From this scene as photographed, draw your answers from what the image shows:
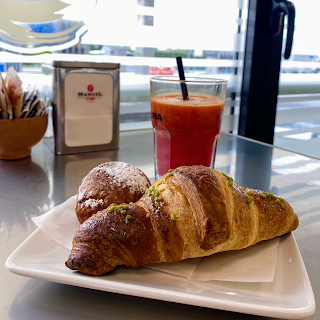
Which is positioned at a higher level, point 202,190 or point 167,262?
point 202,190

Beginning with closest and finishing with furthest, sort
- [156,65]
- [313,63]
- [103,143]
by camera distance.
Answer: [103,143]
[156,65]
[313,63]

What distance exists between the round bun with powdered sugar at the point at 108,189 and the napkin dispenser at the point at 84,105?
0.52 metres

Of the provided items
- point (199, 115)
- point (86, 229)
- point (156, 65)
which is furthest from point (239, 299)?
point (156, 65)

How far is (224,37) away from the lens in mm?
2164

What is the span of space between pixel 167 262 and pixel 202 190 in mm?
139

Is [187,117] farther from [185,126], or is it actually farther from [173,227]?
[173,227]

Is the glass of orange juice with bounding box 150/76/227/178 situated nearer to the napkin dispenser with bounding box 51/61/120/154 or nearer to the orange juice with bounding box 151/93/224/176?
the orange juice with bounding box 151/93/224/176

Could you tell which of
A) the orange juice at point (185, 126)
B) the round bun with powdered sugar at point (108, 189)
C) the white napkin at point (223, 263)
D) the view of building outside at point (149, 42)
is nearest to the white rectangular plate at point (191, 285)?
the white napkin at point (223, 263)

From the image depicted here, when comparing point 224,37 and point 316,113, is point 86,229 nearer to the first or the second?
point 224,37

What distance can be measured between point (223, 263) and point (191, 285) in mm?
87

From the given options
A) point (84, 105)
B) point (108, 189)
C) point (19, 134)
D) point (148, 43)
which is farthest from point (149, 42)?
point (108, 189)

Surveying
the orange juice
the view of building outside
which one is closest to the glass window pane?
the view of building outside

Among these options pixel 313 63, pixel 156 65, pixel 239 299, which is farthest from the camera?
pixel 313 63

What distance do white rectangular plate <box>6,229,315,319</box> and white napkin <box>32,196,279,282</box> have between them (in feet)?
0.04
